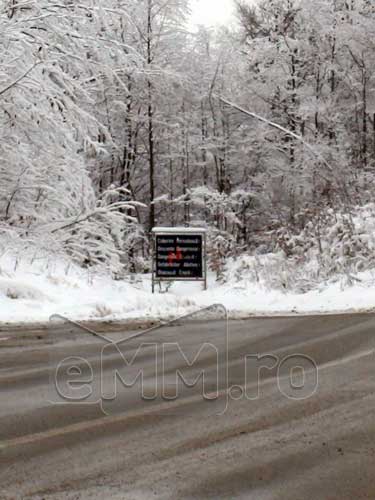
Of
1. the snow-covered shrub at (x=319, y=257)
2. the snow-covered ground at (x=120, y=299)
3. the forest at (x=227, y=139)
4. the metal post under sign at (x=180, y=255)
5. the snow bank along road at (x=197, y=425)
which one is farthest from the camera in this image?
the forest at (x=227, y=139)

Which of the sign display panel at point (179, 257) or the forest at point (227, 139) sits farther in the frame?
the forest at point (227, 139)

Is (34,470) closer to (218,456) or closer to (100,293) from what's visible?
(218,456)

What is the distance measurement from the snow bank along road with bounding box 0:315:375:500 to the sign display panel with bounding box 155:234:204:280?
6.32m

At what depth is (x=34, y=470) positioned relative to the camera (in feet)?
9.68

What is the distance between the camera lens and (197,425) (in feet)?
11.7

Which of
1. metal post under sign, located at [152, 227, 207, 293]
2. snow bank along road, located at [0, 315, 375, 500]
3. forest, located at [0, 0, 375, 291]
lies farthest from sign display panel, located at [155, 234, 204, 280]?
snow bank along road, located at [0, 315, 375, 500]

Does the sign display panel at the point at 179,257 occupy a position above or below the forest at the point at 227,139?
below

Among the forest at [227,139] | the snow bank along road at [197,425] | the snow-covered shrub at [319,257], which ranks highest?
the forest at [227,139]

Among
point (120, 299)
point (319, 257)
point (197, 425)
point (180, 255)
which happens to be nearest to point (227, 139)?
point (180, 255)

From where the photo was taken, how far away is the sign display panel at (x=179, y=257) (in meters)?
12.1

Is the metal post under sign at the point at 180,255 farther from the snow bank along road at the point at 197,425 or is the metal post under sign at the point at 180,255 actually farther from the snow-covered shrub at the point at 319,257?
the snow bank along road at the point at 197,425

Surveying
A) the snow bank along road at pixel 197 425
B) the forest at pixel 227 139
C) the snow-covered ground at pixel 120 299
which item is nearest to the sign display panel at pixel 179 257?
the forest at pixel 227 139

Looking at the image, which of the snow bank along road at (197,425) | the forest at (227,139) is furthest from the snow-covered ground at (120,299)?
the forest at (227,139)

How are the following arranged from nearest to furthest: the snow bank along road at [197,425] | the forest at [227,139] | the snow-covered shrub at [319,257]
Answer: the snow bank along road at [197,425]
the snow-covered shrub at [319,257]
the forest at [227,139]
